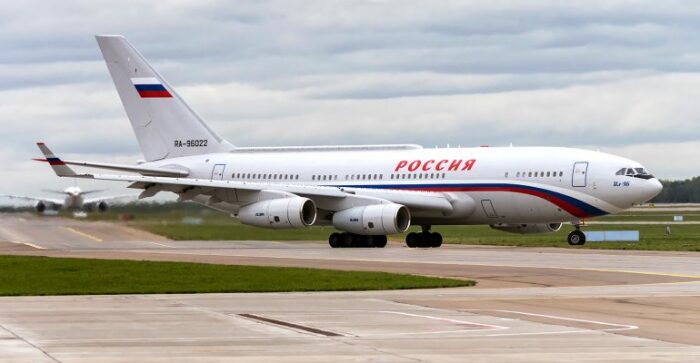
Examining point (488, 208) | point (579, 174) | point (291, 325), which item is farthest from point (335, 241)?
point (291, 325)

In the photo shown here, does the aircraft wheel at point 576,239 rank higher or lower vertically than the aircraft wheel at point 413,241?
higher

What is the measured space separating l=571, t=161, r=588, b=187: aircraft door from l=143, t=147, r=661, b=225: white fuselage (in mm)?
38

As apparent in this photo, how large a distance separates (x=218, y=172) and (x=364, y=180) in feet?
26.6

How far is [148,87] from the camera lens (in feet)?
206

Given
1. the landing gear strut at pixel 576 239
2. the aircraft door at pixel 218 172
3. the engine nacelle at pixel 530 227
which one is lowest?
the landing gear strut at pixel 576 239

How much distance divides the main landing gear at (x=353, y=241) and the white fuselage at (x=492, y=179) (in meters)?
1.84

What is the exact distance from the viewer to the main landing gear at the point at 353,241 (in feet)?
177

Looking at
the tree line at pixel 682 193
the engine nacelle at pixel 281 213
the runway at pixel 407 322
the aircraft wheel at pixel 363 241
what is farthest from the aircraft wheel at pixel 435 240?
the tree line at pixel 682 193

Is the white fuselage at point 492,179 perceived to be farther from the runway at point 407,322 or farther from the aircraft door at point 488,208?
the runway at point 407,322

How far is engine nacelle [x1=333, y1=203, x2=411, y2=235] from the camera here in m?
51.3

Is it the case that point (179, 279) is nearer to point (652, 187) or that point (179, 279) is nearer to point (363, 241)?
point (363, 241)

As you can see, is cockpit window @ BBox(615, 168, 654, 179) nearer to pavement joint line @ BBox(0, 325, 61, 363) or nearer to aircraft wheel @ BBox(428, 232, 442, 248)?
aircraft wheel @ BBox(428, 232, 442, 248)

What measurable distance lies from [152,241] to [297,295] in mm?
32576

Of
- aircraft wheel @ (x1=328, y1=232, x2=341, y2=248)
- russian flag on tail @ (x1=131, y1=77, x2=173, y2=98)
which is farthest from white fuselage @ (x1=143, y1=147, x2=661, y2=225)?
russian flag on tail @ (x1=131, y1=77, x2=173, y2=98)
